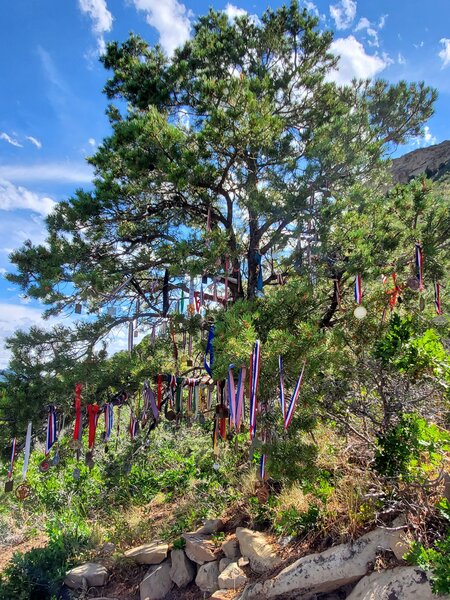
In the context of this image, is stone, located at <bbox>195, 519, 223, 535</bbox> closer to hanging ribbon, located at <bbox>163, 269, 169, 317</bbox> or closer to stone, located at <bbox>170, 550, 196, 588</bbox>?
stone, located at <bbox>170, 550, 196, 588</bbox>

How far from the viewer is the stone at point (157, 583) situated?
5.46m

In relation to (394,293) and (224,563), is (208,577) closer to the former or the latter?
(224,563)

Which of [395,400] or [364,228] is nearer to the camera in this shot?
[395,400]

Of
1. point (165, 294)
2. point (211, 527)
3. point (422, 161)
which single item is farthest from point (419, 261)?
point (422, 161)

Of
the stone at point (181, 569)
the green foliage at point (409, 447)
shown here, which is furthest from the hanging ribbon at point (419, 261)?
the stone at point (181, 569)

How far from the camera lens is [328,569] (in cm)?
391

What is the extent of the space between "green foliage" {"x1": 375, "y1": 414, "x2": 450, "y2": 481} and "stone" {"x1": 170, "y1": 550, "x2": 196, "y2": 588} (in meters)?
3.56

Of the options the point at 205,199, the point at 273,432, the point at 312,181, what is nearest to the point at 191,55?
the point at 205,199

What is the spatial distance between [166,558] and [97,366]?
3326 millimetres

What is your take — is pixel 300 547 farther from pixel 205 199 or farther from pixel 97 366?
→ pixel 205 199

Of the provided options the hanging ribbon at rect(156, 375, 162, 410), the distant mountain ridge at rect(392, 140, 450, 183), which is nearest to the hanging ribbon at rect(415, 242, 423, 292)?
the hanging ribbon at rect(156, 375, 162, 410)

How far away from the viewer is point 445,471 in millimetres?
3775

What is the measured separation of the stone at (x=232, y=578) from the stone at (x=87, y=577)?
7.31 feet

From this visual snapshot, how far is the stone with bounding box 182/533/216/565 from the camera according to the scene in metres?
5.53
